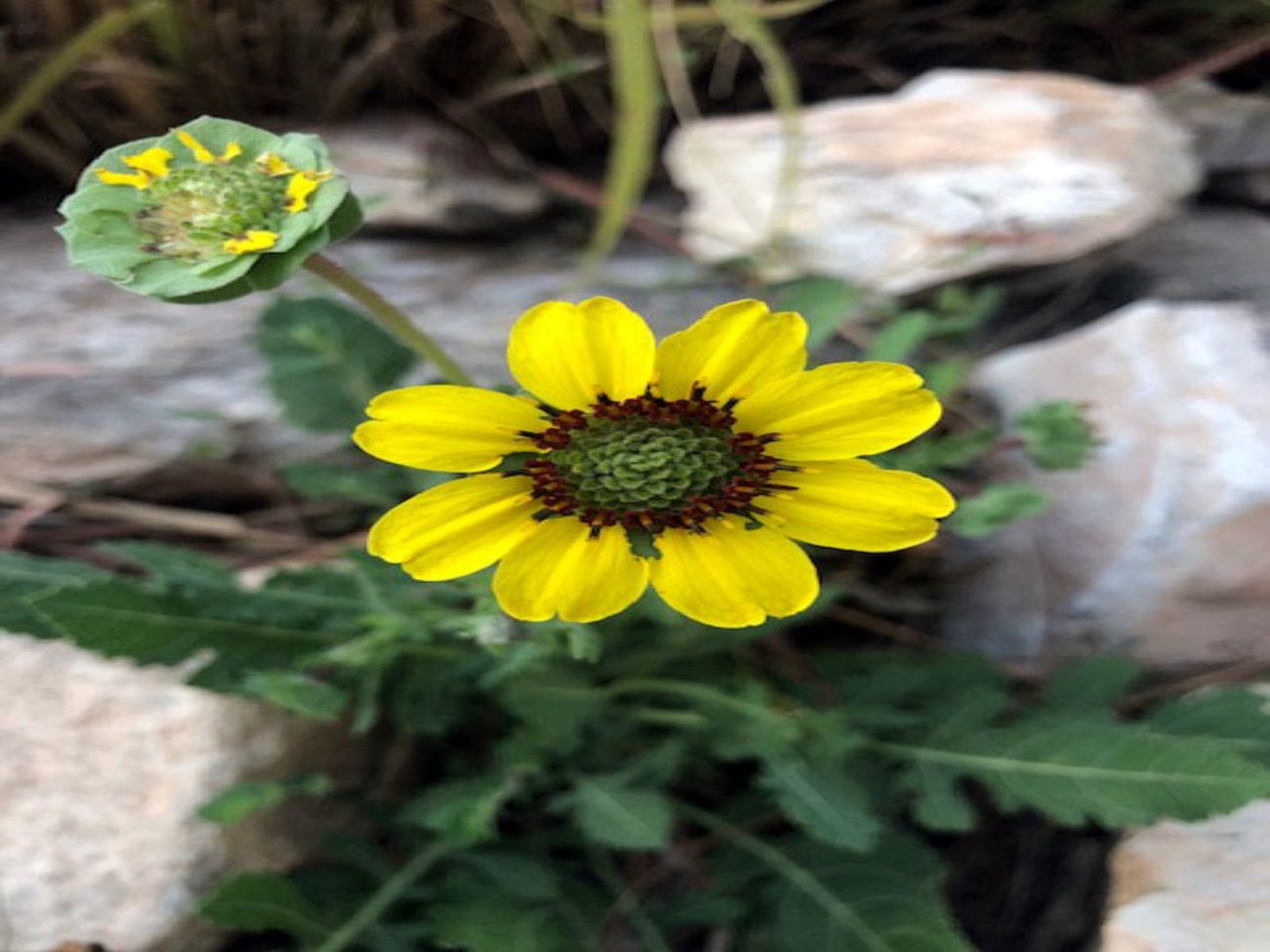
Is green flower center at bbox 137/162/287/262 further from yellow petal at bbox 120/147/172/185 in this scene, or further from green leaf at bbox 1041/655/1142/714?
green leaf at bbox 1041/655/1142/714

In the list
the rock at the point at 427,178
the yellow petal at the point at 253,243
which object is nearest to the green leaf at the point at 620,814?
the yellow petal at the point at 253,243

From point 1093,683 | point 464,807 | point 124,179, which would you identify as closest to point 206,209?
point 124,179

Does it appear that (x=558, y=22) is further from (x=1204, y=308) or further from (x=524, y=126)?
(x=1204, y=308)

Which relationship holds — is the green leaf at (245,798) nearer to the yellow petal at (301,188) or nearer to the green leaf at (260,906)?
the green leaf at (260,906)

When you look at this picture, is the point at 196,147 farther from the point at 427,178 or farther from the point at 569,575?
the point at 427,178

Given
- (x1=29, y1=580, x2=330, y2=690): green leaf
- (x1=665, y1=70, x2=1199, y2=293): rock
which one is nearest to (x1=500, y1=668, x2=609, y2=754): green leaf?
(x1=29, y1=580, x2=330, y2=690): green leaf
